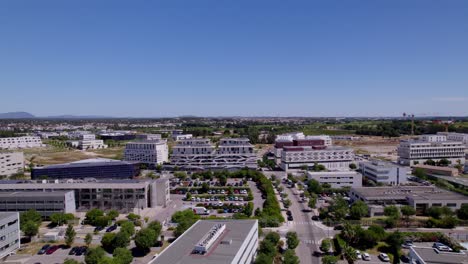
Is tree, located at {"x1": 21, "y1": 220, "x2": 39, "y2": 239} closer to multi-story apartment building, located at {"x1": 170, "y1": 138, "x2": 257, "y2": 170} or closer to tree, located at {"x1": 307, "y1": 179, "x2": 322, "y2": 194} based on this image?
tree, located at {"x1": 307, "y1": 179, "x2": 322, "y2": 194}

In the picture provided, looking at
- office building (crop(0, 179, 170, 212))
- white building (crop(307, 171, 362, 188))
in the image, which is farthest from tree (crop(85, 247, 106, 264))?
white building (crop(307, 171, 362, 188))

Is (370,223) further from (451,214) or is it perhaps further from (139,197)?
(139,197)

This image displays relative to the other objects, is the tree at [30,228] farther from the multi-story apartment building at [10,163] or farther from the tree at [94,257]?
the multi-story apartment building at [10,163]

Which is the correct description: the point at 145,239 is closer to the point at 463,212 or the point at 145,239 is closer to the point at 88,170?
the point at 463,212

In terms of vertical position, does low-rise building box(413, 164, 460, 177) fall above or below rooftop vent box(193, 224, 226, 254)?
below

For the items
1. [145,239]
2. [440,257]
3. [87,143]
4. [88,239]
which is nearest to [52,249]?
[88,239]

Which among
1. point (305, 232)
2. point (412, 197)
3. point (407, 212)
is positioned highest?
point (412, 197)
